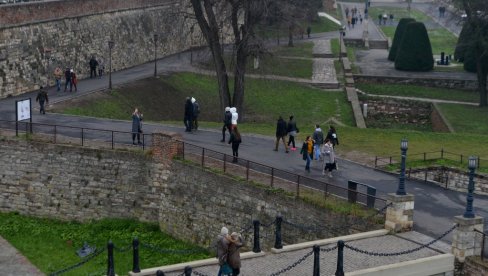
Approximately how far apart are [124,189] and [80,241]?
219 cm

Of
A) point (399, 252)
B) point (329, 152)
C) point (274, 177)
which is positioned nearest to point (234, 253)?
point (399, 252)

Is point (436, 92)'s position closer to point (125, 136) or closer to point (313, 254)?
point (125, 136)

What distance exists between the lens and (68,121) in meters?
33.4

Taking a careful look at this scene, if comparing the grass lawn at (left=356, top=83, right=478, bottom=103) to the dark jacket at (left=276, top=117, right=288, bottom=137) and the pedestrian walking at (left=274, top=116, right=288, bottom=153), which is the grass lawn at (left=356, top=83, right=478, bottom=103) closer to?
the pedestrian walking at (left=274, top=116, right=288, bottom=153)

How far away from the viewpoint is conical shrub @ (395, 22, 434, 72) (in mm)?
57594

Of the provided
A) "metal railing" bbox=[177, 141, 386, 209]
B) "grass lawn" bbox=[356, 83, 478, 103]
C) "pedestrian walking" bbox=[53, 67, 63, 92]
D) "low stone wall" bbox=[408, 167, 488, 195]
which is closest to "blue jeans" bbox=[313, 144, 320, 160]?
"metal railing" bbox=[177, 141, 386, 209]

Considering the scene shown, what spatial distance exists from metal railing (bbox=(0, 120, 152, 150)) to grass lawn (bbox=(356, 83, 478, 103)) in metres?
24.6

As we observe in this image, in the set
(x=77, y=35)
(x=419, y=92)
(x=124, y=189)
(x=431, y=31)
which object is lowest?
(x=124, y=189)

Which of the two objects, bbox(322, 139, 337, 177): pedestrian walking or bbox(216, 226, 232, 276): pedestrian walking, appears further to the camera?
bbox(322, 139, 337, 177): pedestrian walking

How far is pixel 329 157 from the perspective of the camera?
2692 cm

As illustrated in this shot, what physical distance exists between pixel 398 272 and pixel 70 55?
28.3m

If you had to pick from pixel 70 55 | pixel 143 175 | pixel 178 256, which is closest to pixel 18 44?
pixel 70 55

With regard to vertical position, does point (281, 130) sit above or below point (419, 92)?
above

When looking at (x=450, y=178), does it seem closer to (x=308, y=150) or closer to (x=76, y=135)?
(x=308, y=150)
